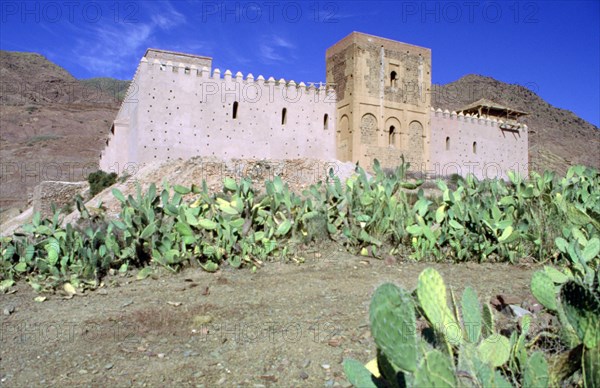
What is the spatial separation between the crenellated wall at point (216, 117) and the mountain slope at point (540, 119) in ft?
94.9

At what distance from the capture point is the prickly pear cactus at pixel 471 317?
5.72ft

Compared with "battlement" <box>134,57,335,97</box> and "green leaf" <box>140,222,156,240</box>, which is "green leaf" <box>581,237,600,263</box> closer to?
"green leaf" <box>140,222,156,240</box>

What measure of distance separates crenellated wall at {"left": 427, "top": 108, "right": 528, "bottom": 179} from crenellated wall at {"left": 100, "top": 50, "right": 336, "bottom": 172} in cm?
555

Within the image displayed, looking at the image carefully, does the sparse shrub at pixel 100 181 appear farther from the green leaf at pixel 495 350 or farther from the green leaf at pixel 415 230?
the green leaf at pixel 495 350

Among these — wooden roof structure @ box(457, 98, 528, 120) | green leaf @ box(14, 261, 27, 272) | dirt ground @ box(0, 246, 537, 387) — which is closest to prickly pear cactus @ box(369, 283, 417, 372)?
dirt ground @ box(0, 246, 537, 387)

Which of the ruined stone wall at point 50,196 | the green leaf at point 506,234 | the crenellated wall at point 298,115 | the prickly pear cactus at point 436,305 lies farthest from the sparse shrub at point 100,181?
the prickly pear cactus at point 436,305

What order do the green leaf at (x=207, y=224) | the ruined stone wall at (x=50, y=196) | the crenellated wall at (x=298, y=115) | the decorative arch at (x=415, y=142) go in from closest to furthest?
the green leaf at (x=207, y=224) → the ruined stone wall at (x=50, y=196) → the crenellated wall at (x=298, y=115) → the decorative arch at (x=415, y=142)

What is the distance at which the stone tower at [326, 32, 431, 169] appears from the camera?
1814 centimetres

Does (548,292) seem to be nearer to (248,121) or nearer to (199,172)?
(199,172)

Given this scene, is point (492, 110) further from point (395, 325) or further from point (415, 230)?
point (395, 325)

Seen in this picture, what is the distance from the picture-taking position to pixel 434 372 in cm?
127

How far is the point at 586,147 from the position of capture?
47.5m

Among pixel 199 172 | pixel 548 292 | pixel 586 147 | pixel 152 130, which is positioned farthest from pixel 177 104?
pixel 586 147

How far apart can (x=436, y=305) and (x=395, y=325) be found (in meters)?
0.35
